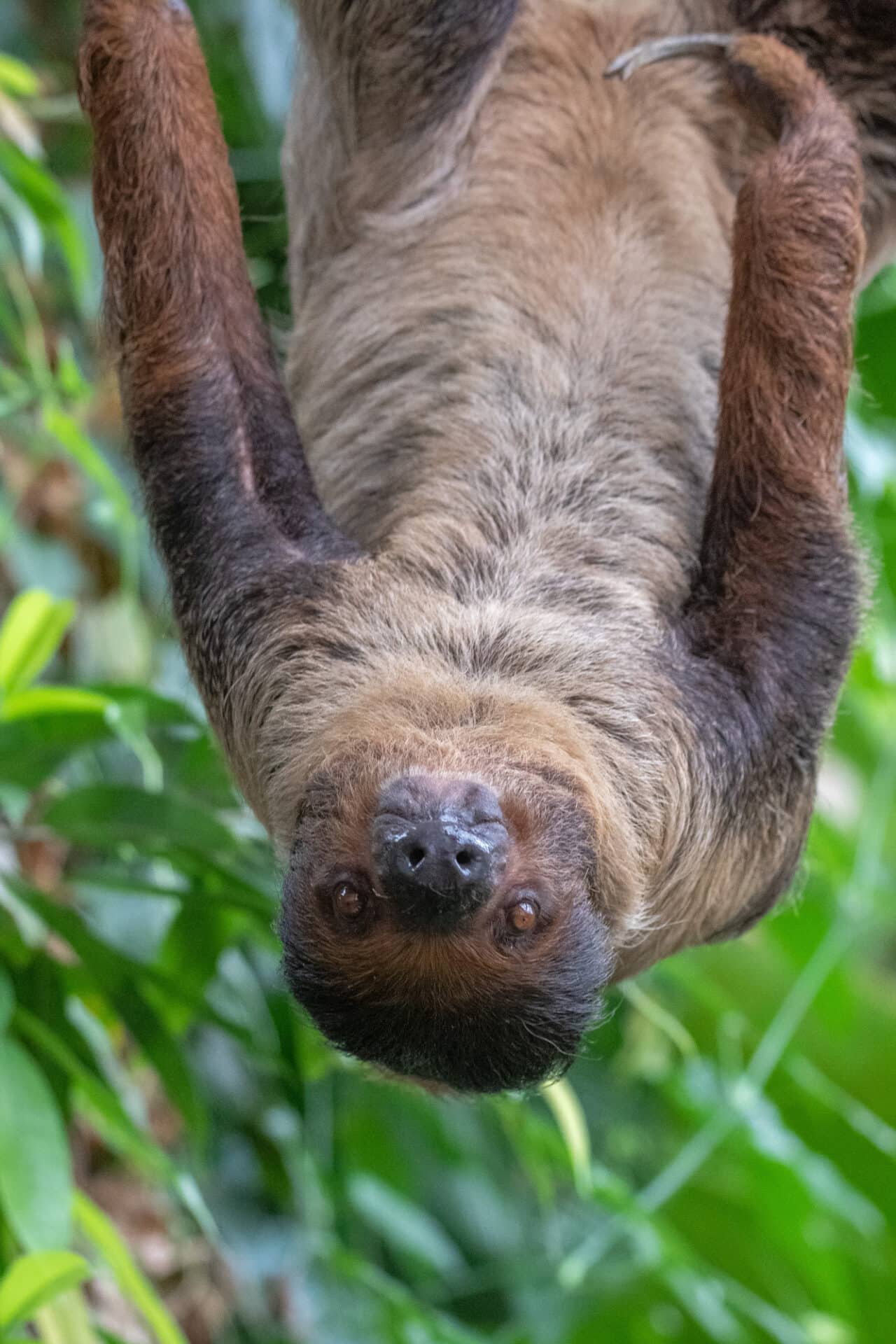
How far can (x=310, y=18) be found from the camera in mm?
2846

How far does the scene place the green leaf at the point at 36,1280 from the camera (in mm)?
2318

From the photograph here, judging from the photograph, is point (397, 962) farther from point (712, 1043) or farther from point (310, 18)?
point (712, 1043)

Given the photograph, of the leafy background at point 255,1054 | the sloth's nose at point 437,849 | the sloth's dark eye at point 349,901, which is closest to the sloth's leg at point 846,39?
the leafy background at point 255,1054

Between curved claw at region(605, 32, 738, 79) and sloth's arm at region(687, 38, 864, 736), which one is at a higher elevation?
curved claw at region(605, 32, 738, 79)

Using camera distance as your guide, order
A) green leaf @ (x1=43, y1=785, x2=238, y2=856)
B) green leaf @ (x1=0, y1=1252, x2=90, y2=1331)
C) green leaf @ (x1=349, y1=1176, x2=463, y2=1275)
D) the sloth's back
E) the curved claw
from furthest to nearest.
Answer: green leaf @ (x1=349, y1=1176, x2=463, y2=1275) → green leaf @ (x1=43, y1=785, x2=238, y2=856) → the curved claw → the sloth's back → green leaf @ (x1=0, y1=1252, x2=90, y2=1331)

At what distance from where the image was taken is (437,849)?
6.63ft

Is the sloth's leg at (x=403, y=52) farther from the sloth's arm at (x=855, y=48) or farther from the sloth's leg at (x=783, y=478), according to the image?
the sloth's leg at (x=783, y=478)

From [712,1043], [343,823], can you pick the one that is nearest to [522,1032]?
[343,823]

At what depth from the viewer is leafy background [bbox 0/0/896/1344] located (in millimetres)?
2885

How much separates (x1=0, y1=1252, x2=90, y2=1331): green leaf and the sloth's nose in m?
0.75

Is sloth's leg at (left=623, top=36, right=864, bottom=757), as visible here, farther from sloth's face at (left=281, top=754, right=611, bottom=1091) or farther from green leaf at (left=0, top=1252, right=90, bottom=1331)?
green leaf at (left=0, top=1252, right=90, bottom=1331)

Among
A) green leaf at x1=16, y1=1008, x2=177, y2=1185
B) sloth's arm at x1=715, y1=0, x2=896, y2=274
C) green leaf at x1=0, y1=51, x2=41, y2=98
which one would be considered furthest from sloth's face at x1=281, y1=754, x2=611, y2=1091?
green leaf at x1=0, y1=51, x2=41, y2=98

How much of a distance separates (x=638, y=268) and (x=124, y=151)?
0.86 meters

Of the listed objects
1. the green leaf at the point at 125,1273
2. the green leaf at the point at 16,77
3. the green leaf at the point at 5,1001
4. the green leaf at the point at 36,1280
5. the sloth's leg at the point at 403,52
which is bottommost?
the green leaf at the point at 125,1273
